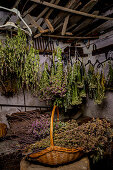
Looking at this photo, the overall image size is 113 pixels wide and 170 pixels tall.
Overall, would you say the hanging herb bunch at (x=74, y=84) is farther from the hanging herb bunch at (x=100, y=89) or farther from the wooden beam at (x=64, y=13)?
the wooden beam at (x=64, y=13)

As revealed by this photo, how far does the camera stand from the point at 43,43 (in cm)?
406

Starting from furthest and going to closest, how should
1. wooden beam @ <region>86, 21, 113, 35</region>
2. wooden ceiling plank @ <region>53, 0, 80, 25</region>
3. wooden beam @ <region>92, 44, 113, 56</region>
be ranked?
wooden beam @ <region>86, 21, 113, 35</region> < wooden beam @ <region>92, 44, 113, 56</region> < wooden ceiling plank @ <region>53, 0, 80, 25</region>

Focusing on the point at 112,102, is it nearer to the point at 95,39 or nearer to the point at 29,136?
the point at 95,39

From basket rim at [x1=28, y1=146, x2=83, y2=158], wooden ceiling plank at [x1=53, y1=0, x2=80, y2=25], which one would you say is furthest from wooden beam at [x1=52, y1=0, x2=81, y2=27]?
basket rim at [x1=28, y1=146, x2=83, y2=158]

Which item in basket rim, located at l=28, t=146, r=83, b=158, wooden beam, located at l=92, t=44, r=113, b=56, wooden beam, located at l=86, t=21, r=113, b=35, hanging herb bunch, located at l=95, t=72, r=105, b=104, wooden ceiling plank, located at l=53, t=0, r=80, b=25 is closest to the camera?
basket rim, located at l=28, t=146, r=83, b=158

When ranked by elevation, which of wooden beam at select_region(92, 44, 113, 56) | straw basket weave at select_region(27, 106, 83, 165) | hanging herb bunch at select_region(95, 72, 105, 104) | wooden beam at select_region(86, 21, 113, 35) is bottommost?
straw basket weave at select_region(27, 106, 83, 165)

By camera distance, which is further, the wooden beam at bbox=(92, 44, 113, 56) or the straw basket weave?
the wooden beam at bbox=(92, 44, 113, 56)

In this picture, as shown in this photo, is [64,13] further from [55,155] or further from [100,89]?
[55,155]

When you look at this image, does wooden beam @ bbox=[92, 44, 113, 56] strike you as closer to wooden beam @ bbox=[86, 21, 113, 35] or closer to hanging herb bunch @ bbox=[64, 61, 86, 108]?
wooden beam @ bbox=[86, 21, 113, 35]

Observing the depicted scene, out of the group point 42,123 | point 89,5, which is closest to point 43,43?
point 89,5

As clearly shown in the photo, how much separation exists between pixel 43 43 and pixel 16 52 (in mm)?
1785

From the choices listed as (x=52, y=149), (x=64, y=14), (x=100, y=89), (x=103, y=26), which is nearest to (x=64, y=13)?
(x=64, y=14)

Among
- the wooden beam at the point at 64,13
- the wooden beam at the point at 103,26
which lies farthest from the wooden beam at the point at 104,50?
the wooden beam at the point at 64,13

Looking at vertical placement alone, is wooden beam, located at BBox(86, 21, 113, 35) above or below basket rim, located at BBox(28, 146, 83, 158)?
above
